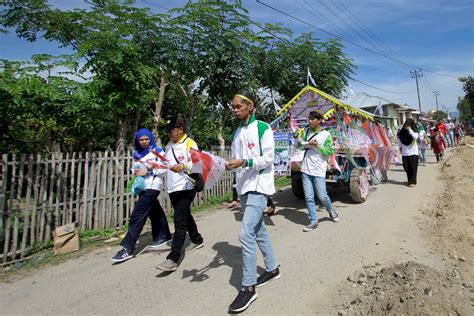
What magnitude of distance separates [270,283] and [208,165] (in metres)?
1.45

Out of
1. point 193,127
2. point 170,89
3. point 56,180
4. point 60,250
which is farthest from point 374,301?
point 193,127

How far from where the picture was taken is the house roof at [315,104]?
6715 millimetres

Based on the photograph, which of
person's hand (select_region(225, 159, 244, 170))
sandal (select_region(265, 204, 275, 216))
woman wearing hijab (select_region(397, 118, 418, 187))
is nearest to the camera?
person's hand (select_region(225, 159, 244, 170))

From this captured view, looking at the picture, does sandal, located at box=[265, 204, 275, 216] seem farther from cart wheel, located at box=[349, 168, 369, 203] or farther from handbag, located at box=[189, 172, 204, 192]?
handbag, located at box=[189, 172, 204, 192]

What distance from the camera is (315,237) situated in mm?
4699

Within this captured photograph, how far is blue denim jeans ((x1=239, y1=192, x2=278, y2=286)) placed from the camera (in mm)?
2947

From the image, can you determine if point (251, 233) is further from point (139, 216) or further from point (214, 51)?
point (214, 51)

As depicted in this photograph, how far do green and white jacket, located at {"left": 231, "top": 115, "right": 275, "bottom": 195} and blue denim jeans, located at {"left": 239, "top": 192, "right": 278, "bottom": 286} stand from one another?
9cm

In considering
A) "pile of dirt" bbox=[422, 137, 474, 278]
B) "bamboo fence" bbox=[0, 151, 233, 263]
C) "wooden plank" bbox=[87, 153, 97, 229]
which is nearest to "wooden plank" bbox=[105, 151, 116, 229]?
"bamboo fence" bbox=[0, 151, 233, 263]

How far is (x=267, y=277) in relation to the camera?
3.32 meters

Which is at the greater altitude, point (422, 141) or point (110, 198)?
point (422, 141)

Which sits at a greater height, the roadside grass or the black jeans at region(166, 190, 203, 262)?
the black jeans at region(166, 190, 203, 262)

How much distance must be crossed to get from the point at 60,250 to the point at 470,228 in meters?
6.03

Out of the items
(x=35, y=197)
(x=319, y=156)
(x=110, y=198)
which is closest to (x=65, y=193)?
(x=35, y=197)
